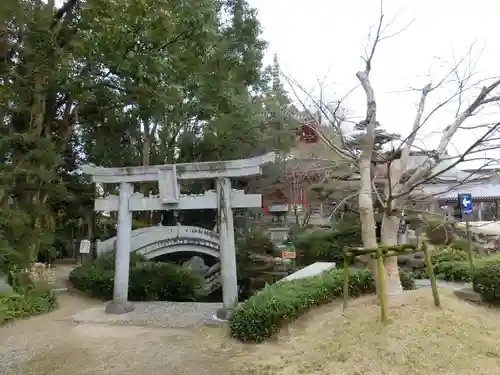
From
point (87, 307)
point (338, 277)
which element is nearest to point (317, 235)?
point (338, 277)

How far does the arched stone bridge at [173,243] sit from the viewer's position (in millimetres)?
13312

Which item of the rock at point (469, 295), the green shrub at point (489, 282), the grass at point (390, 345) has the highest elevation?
the green shrub at point (489, 282)

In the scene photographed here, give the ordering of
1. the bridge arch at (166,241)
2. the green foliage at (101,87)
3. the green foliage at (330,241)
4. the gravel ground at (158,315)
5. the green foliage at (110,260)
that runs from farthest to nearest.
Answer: the green foliage at (330,241) → the bridge arch at (166,241) → the green foliage at (110,260) → the gravel ground at (158,315) → the green foliage at (101,87)

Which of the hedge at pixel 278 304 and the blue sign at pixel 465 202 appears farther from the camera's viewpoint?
the blue sign at pixel 465 202

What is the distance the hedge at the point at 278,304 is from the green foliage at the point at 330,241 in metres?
6.67

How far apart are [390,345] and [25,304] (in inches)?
286

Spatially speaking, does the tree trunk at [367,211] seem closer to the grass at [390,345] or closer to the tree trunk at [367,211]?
the tree trunk at [367,211]

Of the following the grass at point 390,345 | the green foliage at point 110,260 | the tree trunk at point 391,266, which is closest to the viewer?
the grass at point 390,345

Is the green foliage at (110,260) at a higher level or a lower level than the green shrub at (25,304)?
higher

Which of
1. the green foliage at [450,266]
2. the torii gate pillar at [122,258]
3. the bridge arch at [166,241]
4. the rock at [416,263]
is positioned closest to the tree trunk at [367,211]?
the torii gate pillar at [122,258]

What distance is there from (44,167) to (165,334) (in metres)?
4.99

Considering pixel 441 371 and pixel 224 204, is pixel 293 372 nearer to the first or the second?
pixel 441 371

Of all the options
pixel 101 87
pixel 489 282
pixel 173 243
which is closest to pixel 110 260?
pixel 173 243

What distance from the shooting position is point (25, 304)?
8.10 m
